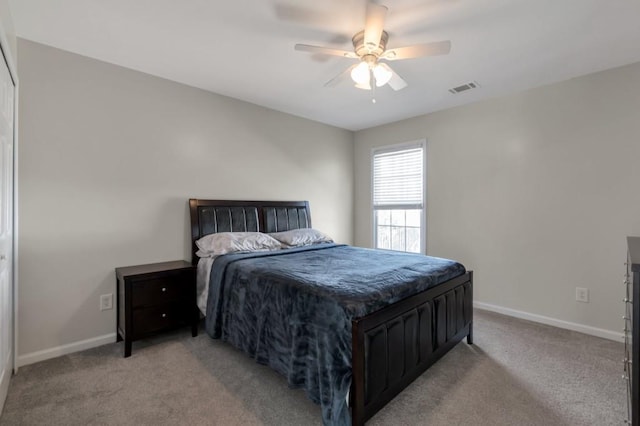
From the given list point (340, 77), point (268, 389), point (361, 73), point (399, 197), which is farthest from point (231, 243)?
point (399, 197)

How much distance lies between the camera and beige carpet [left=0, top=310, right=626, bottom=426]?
178 cm

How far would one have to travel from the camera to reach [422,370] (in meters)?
2.11

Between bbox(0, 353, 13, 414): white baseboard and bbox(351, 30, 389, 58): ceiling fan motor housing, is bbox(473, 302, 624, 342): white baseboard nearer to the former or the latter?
bbox(351, 30, 389, 58): ceiling fan motor housing

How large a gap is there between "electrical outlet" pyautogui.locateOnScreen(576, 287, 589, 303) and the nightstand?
12.4ft

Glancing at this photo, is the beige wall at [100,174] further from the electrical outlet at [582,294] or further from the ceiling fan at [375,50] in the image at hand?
the electrical outlet at [582,294]

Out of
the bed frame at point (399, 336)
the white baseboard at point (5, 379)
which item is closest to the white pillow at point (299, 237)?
the bed frame at point (399, 336)

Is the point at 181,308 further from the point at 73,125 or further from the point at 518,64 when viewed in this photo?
the point at 518,64

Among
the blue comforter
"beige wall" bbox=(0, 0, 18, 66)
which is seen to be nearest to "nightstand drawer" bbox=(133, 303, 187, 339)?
the blue comforter

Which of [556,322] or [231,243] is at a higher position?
[231,243]

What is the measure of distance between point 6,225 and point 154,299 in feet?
3.69

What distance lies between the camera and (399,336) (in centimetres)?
185

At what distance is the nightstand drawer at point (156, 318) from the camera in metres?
2.54

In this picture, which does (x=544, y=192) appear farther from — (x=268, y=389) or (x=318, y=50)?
(x=268, y=389)

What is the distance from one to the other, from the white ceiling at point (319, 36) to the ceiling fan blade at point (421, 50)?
0.24 meters
